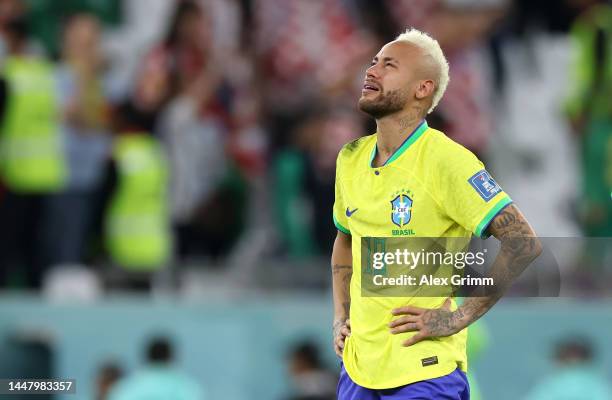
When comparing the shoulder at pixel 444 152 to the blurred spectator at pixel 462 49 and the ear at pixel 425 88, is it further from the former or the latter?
the blurred spectator at pixel 462 49

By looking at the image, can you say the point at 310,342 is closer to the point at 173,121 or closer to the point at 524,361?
the point at 524,361

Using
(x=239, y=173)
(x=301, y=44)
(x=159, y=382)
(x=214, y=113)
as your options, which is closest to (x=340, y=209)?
(x=159, y=382)

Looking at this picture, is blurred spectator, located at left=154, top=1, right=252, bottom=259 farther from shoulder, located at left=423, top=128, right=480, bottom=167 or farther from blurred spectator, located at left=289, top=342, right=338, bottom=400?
shoulder, located at left=423, top=128, right=480, bottom=167

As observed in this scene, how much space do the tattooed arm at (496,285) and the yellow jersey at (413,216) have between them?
1.1 inches

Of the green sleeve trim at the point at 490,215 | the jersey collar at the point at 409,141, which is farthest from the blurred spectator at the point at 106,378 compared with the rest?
the green sleeve trim at the point at 490,215

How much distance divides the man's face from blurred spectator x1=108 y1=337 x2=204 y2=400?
443cm

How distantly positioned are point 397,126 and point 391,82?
0.50 ft

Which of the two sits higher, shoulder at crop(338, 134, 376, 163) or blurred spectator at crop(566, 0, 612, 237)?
blurred spectator at crop(566, 0, 612, 237)

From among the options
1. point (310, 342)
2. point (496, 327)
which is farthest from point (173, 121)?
point (496, 327)

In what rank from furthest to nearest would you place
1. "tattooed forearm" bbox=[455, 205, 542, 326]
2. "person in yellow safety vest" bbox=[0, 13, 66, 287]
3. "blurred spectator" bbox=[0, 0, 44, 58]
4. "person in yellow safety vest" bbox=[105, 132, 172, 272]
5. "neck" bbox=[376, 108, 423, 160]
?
"person in yellow safety vest" bbox=[105, 132, 172, 272], "blurred spectator" bbox=[0, 0, 44, 58], "person in yellow safety vest" bbox=[0, 13, 66, 287], "neck" bbox=[376, 108, 423, 160], "tattooed forearm" bbox=[455, 205, 542, 326]

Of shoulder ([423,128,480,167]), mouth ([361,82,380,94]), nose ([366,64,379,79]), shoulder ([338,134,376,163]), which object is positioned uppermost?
nose ([366,64,379,79])

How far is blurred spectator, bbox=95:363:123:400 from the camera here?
8.76m

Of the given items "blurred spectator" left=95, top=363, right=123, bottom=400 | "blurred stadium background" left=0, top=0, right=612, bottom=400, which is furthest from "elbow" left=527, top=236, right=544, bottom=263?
"blurred spectator" left=95, top=363, right=123, bottom=400

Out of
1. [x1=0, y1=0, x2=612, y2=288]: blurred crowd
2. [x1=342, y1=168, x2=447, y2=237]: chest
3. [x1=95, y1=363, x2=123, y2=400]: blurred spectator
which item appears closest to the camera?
[x1=342, y1=168, x2=447, y2=237]: chest
